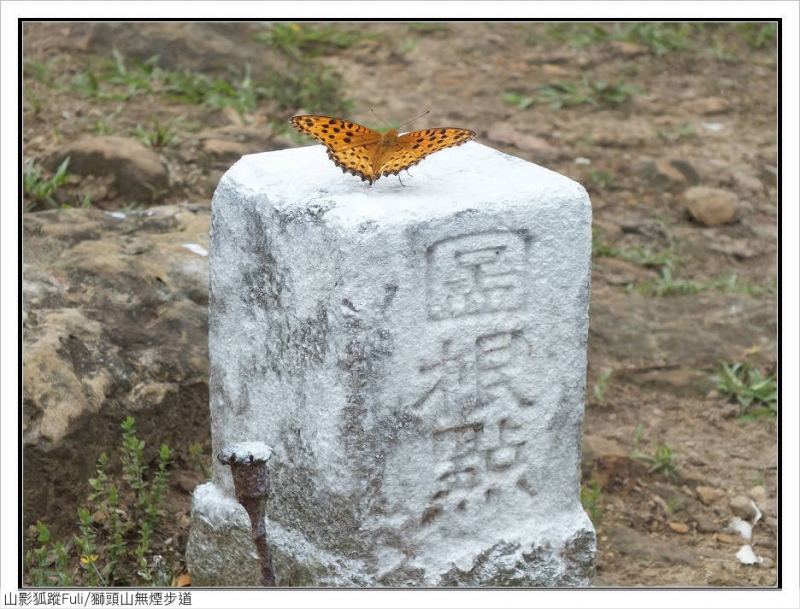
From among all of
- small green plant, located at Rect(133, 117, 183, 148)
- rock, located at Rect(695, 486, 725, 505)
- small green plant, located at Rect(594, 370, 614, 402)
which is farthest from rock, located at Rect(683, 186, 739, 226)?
small green plant, located at Rect(133, 117, 183, 148)

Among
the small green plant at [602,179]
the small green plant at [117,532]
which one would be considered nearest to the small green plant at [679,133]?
the small green plant at [602,179]

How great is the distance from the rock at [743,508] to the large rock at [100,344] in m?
1.77

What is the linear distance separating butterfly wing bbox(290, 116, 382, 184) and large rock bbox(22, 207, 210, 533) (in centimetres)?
125

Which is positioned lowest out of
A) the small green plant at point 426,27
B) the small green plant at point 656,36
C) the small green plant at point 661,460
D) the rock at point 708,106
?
the small green plant at point 661,460

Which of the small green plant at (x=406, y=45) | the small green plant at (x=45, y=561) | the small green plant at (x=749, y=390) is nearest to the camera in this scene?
the small green plant at (x=45, y=561)

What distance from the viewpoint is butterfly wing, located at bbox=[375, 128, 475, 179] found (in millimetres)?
2643

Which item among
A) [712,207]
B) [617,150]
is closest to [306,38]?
[617,150]

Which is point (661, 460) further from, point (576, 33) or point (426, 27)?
point (426, 27)

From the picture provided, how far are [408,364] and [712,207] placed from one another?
3724 mm

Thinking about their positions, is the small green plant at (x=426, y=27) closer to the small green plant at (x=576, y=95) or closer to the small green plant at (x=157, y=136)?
the small green plant at (x=576, y=95)

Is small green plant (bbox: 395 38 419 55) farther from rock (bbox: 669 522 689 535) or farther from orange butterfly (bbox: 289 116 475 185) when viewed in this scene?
orange butterfly (bbox: 289 116 475 185)

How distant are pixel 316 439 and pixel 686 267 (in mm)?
3270

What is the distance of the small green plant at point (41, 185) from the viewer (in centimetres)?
503

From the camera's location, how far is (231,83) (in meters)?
6.61
